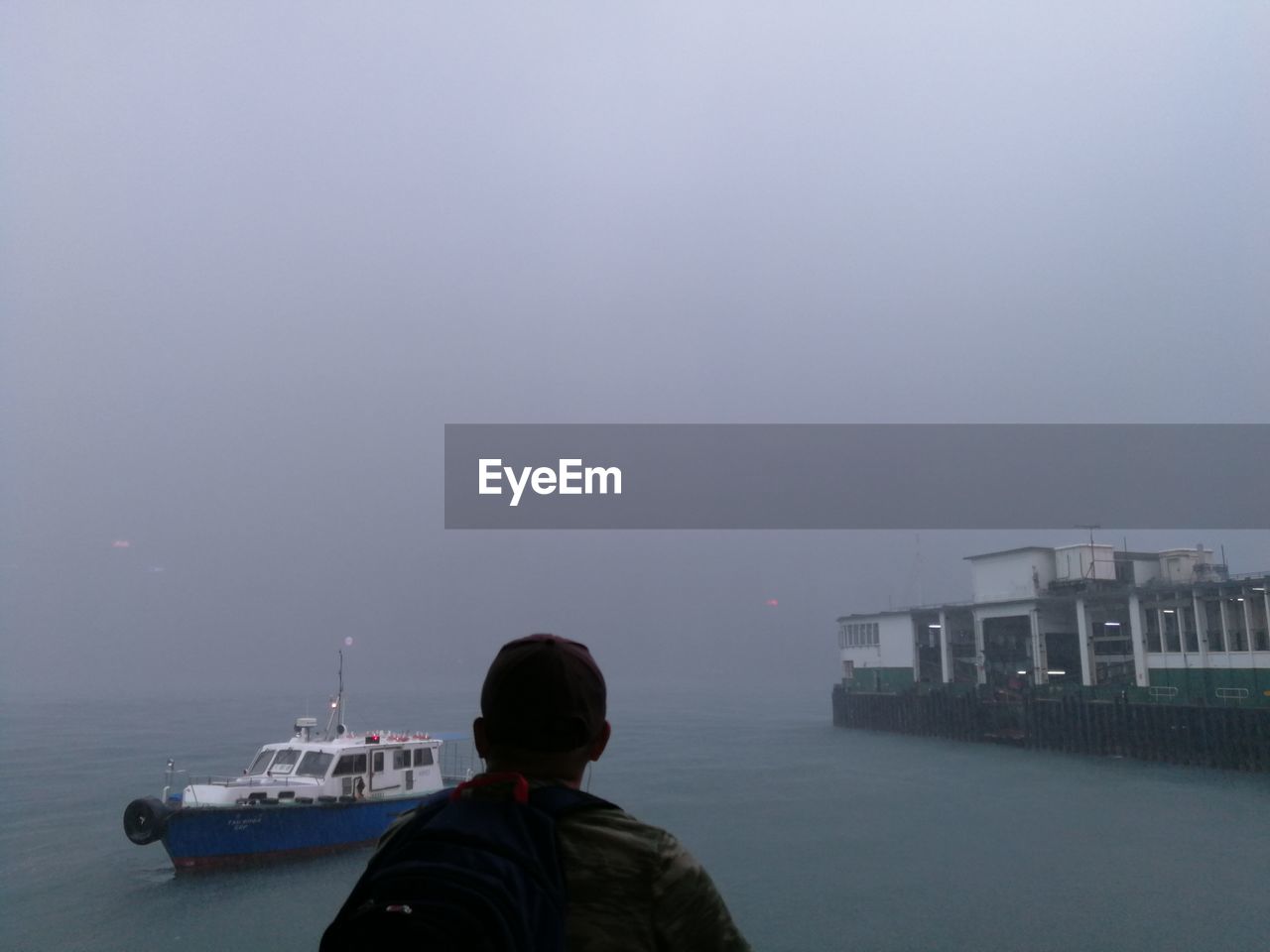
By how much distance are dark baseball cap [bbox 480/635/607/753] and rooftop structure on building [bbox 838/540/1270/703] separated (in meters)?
50.5

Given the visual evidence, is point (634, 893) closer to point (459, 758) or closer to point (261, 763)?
point (261, 763)

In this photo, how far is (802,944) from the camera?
18.5 meters

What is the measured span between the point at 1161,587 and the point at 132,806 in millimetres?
47573

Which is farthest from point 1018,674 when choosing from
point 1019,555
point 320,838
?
point 320,838

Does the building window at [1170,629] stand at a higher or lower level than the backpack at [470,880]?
lower

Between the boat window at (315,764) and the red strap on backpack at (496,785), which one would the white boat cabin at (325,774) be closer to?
the boat window at (315,764)

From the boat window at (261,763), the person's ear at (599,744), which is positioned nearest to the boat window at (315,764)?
the boat window at (261,763)

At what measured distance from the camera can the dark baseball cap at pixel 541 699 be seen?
1623 millimetres

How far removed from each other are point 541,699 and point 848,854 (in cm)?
2852

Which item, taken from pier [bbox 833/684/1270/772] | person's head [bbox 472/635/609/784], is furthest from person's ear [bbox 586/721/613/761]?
pier [bbox 833/684/1270/772]

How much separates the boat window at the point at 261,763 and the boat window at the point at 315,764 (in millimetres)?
1397

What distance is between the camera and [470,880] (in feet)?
4.15

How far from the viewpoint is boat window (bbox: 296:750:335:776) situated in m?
22.9

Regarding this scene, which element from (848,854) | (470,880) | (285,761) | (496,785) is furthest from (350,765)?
(470,880)
